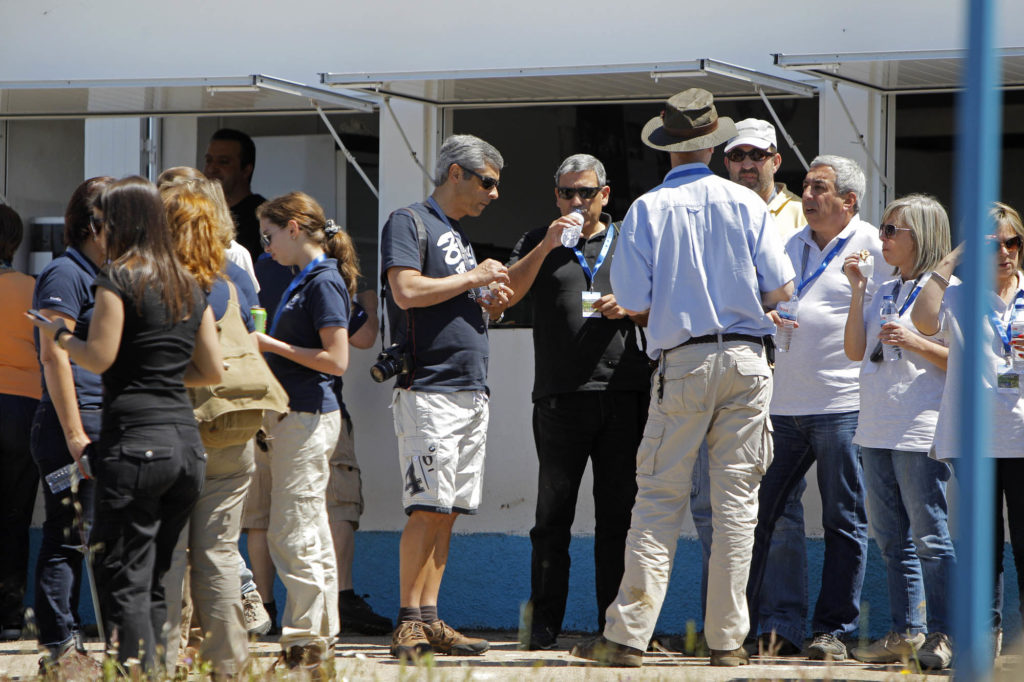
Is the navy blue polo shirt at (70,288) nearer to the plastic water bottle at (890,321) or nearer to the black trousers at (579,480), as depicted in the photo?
the black trousers at (579,480)

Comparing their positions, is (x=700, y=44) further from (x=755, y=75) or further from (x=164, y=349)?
(x=164, y=349)

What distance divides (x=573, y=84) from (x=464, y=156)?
1.16m

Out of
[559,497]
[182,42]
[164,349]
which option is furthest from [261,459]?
[182,42]

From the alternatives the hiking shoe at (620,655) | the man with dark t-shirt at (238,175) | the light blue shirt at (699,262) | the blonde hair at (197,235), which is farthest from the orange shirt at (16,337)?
the hiking shoe at (620,655)

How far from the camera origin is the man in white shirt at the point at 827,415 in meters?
5.25

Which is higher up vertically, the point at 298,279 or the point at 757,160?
the point at 757,160

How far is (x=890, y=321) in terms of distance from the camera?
194 inches

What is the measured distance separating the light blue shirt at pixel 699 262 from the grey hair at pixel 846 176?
0.68 metres

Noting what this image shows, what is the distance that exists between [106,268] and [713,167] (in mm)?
3820

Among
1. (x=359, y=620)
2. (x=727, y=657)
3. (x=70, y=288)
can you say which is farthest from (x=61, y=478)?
(x=727, y=657)

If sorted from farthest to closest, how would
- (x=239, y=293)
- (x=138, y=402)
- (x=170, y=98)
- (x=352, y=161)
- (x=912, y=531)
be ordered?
1. (x=352, y=161)
2. (x=170, y=98)
3. (x=912, y=531)
4. (x=239, y=293)
5. (x=138, y=402)

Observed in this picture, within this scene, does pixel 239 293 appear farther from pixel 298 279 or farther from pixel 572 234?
pixel 572 234

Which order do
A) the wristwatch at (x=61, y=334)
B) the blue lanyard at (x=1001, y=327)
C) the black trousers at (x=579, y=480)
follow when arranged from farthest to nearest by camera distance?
the black trousers at (x=579, y=480) < the blue lanyard at (x=1001, y=327) < the wristwatch at (x=61, y=334)

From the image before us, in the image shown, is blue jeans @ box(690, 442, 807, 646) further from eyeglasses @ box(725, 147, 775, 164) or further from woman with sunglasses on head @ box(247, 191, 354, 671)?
woman with sunglasses on head @ box(247, 191, 354, 671)
